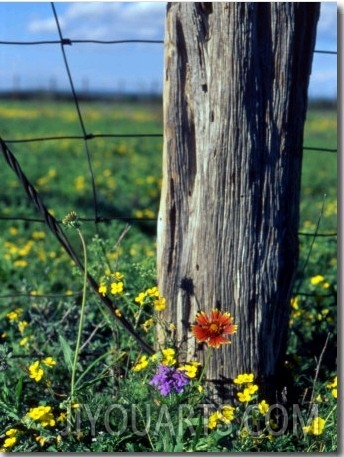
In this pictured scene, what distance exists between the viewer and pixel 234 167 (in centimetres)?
232

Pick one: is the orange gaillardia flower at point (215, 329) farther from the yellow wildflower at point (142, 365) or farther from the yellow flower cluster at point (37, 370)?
the yellow flower cluster at point (37, 370)

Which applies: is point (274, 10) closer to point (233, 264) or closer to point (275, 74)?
point (275, 74)

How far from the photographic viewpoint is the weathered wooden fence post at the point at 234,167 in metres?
2.29

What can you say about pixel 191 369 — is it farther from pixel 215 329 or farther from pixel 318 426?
pixel 318 426

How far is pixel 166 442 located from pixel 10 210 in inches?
134

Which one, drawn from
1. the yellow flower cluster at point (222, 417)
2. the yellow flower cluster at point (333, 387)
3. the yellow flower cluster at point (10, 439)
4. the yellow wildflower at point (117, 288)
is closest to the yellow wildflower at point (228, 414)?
the yellow flower cluster at point (222, 417)

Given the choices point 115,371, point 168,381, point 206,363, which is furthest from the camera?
point 115,371

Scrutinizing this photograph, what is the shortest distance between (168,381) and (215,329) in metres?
0.19

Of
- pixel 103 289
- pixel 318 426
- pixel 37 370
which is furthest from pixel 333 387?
pixel 37 370

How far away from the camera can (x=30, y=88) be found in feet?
146

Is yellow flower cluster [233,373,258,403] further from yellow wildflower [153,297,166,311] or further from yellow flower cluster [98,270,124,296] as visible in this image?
yellow flower cluster [98,270,124,296]

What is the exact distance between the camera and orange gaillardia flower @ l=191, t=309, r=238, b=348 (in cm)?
233

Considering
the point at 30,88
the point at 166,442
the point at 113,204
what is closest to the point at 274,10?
the point at 166,442

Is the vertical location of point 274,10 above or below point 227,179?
above
